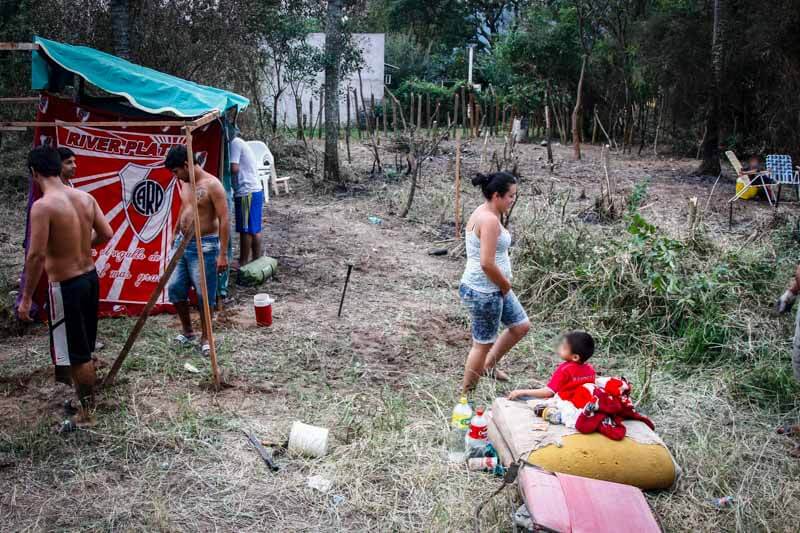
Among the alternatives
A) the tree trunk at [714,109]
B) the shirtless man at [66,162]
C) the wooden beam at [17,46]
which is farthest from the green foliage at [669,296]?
the tree trunk at [714,109]

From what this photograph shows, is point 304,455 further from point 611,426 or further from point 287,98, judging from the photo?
point 287,98

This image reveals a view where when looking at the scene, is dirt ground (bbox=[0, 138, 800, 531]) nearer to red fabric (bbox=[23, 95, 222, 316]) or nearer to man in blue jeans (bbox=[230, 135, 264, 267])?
red fabric (bbox=[23, 95, 222, 316])

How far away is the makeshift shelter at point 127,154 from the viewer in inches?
208

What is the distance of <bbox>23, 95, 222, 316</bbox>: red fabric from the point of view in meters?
5.54

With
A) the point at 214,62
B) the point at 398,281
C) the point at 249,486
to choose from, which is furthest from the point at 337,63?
the point at 249,486

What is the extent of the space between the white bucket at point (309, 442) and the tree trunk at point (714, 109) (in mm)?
12663

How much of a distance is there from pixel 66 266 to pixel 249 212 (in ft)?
10.1

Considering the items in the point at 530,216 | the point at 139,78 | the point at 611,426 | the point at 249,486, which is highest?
the point at 139,78

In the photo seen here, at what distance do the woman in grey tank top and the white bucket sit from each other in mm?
1063

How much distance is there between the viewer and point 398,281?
6.96m

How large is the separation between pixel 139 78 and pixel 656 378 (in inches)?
180

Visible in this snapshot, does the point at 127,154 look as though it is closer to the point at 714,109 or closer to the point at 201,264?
the point at 201,264

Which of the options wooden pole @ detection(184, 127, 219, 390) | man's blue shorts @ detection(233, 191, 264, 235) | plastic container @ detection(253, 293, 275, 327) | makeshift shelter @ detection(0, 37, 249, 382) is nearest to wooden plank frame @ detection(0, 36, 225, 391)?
wooden pole @ detection(184, 127, 219, 390)

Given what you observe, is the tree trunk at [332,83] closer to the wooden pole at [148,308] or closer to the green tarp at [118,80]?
the green tarp at [118,80]
